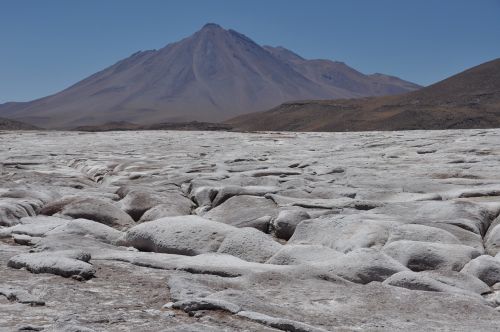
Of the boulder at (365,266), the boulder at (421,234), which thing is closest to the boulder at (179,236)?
the boulder at (365,266)

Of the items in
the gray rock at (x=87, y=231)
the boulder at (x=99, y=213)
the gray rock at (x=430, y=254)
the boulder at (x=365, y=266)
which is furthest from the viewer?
the boulder at (x=99, y=213)

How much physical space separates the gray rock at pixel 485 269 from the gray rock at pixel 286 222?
5.09ft

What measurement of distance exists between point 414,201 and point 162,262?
2.68 meters

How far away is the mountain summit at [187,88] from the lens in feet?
393

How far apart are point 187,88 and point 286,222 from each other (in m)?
147

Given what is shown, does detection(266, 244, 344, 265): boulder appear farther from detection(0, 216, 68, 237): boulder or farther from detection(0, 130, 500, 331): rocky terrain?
detection(0, 216, 68, 237): boulder

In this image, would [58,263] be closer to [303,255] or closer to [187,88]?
[303,255]

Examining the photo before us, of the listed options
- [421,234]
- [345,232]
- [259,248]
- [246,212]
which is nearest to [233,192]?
[246,212]

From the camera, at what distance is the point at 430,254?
4.01 m

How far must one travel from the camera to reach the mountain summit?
120m

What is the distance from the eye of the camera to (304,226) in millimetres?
4871

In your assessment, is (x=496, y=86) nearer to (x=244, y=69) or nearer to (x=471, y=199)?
(x=471, y=199)

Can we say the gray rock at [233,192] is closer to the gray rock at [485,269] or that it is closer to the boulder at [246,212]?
the boulder at [246,212]

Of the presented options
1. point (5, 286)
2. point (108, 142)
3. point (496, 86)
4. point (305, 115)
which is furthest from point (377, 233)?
point (496, 86)
